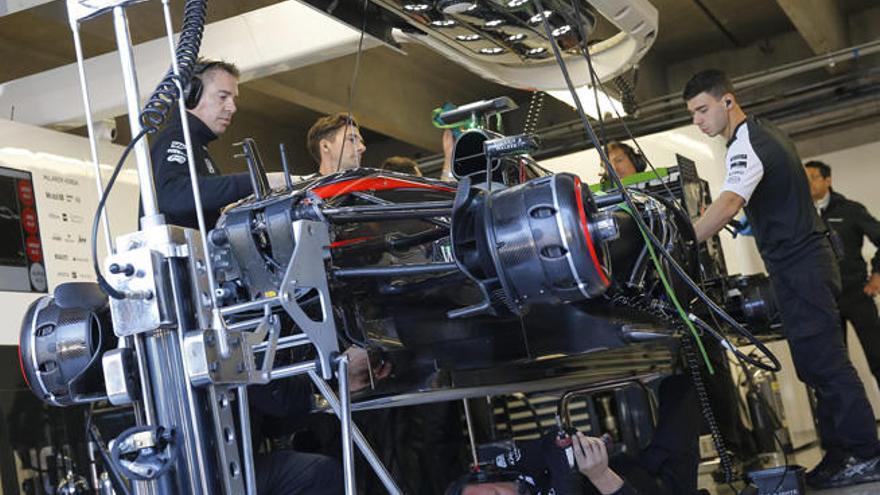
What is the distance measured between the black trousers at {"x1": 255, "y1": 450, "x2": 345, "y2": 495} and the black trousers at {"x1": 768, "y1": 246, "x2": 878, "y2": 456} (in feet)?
6.17

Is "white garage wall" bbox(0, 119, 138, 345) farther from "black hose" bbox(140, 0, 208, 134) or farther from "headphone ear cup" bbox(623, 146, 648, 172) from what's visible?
"black hose" bbox(140, 0, 208, 134)

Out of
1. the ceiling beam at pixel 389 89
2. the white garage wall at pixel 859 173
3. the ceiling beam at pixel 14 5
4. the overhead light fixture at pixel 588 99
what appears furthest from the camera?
the white garage wall at pixel 859 173

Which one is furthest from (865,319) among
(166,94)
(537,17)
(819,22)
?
(166,94)

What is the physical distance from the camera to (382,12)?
11.9ft

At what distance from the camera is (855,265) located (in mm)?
6527

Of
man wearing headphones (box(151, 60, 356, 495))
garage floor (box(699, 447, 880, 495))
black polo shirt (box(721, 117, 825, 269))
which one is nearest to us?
man wearing headphones (box(151, 60, 356, 495))

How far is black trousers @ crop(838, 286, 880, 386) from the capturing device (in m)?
6.25

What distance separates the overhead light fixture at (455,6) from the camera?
3488 millimetres

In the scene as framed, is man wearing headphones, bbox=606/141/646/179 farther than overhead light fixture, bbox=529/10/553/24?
Yes

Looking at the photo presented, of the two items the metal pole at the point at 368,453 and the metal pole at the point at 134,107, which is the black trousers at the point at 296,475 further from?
the metal pole at the point at 134,107

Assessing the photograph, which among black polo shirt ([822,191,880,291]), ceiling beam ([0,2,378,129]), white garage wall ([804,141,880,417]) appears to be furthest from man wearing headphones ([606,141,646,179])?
white garage wall ([804,141,880,417])

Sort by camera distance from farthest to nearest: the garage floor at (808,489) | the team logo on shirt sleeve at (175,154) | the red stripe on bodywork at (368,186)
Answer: the garage floor at (808,489), the team logo on shirt sleeve at (175,154), the red stripe on bodywork at (368,186)

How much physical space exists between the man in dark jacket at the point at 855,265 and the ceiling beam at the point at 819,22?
1.27 metres

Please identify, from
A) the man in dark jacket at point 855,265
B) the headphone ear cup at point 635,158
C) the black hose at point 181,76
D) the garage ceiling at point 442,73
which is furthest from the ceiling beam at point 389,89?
the black hose at point 181,76
